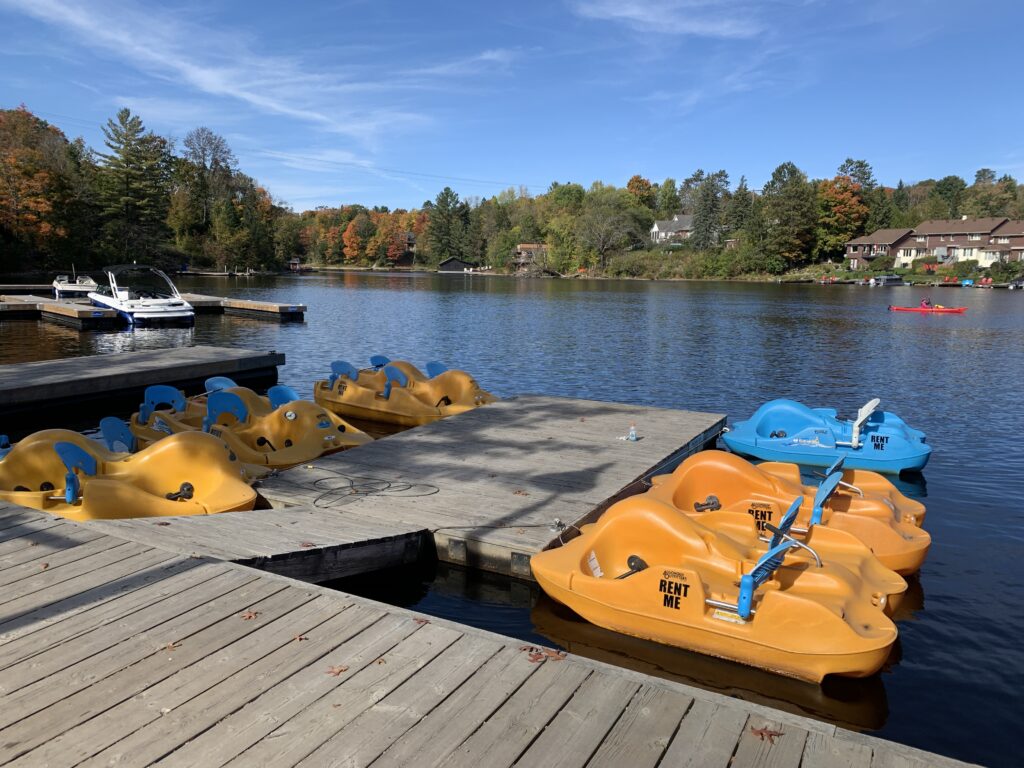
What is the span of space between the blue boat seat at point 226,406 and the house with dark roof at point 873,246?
9645 cm

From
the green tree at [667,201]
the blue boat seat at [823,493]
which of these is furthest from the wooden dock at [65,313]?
the green tree at [667,201]

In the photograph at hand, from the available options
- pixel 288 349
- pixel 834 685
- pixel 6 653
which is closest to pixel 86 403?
pixel 288 349

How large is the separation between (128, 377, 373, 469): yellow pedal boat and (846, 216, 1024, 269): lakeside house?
95355mm

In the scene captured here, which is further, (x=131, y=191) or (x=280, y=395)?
(x=131, y=191)

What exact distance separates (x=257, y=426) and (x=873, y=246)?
3982 inches

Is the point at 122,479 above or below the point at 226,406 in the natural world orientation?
below

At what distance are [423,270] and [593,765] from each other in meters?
131

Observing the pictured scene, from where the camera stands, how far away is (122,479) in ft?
25.4

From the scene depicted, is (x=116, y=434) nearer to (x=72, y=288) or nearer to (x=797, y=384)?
(x=797, y=384)

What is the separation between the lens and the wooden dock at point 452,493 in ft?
21.9

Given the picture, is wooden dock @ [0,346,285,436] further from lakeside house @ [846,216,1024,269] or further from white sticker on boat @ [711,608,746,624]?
lakeside house @ [846,216,1024,269]

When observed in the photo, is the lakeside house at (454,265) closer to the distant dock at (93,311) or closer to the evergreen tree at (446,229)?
the evergreen tree at (446,229)

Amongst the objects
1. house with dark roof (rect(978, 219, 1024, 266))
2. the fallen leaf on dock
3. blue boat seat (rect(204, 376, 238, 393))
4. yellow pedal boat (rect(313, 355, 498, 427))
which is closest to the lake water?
the fallen leaf on dock

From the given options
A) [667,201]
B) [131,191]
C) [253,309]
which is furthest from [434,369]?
[667,201]
